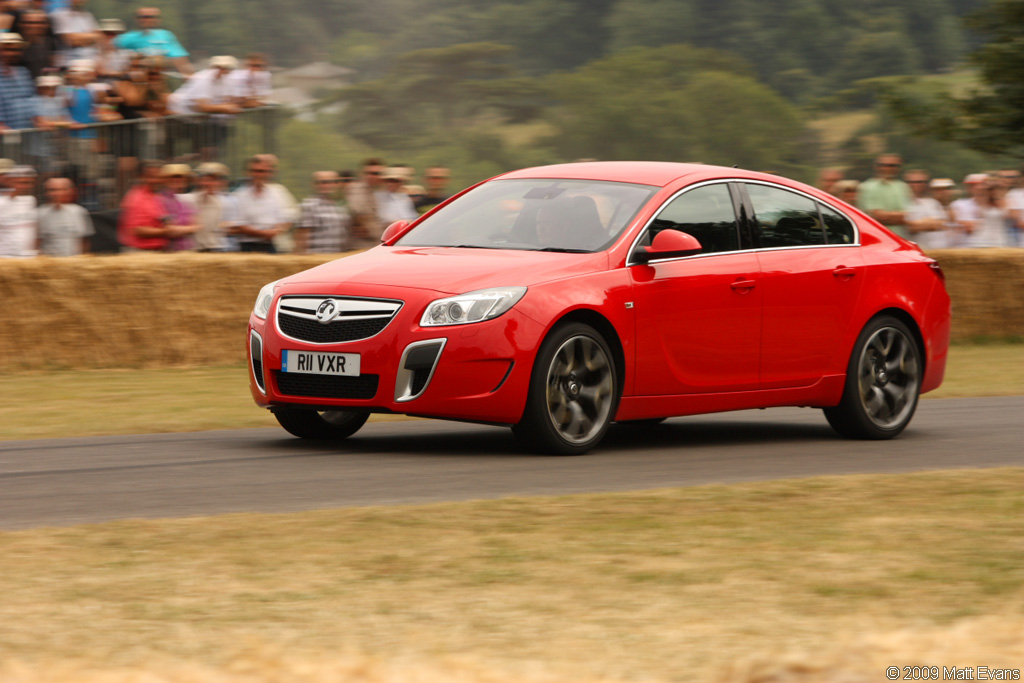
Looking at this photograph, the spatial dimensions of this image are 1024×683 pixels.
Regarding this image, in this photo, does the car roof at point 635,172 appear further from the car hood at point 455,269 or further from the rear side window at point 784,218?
the car hood at point 455,269

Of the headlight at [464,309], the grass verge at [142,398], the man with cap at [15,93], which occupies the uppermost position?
the man with cap at [15,93]

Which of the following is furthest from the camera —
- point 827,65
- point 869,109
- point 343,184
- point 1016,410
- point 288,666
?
point 827,65

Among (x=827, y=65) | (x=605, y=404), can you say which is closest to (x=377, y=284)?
(x=605, y=404)

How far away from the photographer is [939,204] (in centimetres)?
1853

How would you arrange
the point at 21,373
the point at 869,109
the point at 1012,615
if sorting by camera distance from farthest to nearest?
1. the point at 869,109
2. the point at 21,373
3. the point at 1012,615

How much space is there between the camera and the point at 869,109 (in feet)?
194

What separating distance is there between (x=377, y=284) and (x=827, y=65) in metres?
58.3

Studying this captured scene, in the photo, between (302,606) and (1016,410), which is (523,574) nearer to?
(302,606)

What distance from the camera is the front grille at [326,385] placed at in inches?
323

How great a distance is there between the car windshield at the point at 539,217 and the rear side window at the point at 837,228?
57.9 inches

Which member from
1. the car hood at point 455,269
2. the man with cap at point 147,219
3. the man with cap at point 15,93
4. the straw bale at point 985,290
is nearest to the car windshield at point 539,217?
the car hood at point 455,269

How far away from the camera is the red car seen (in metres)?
8.12

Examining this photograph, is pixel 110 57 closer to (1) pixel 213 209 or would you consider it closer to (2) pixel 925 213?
(1) pixel 213 209

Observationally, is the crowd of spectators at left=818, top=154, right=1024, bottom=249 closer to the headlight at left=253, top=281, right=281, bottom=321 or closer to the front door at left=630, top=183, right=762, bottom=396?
the front door at left=630, top=183, right=762, bottom=396
